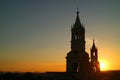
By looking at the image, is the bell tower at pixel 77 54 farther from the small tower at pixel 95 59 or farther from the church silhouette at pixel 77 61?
the small tower at pixel 95 59

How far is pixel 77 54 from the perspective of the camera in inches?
1746

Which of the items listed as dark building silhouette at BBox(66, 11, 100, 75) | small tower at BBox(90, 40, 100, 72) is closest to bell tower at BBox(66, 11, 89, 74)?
dark building silhouette at BBox(66, 11, 100, 75)

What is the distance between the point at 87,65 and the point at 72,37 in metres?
5.27

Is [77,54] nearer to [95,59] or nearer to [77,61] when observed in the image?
[77,61]

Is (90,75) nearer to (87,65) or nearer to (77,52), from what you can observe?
(87,65)

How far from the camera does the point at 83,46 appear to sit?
44875 mm

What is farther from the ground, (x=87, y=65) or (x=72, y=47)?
(x=72, y=47)

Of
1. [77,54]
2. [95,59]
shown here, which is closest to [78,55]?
[77,54]

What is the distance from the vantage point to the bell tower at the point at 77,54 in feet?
146

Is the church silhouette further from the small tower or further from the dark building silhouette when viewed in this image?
the small tower

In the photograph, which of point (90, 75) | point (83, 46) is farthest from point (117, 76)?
point (83, 46)

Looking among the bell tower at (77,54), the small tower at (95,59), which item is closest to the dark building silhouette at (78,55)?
the bell tower at (77,54)

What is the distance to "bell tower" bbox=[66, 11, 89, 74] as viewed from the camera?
146 feet

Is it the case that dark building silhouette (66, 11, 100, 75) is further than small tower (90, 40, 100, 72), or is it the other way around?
small tower (90, 40, 100, 72)
